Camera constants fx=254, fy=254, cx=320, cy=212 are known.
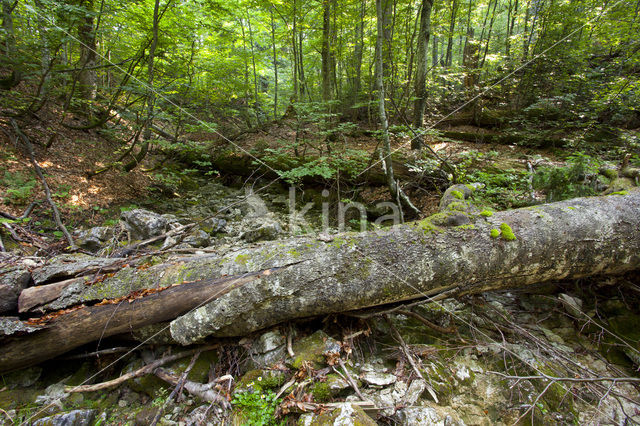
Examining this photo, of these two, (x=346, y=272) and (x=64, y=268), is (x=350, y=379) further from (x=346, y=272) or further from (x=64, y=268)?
(x=64, y=268)

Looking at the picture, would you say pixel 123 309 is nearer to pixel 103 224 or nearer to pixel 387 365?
pixel 387 365

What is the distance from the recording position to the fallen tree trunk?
7.68 feet

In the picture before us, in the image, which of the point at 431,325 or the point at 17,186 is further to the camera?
the point at 17,186

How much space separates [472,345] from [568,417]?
75cm

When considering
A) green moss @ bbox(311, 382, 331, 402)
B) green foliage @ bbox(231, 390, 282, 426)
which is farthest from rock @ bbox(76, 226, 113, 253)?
green moss @ bbox(311, 382, 331, 402)

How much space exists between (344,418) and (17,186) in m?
6.54

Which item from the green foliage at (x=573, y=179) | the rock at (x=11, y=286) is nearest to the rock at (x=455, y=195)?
the green foliage at (x=573, y=179)

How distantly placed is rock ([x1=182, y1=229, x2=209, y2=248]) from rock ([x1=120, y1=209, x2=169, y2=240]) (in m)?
0.45

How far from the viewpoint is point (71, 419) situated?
202 cm

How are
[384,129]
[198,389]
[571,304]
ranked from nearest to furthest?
[198,389], [571,304], [384,129]

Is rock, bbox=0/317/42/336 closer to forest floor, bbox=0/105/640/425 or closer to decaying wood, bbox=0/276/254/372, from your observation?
decaying wood, bbox=0/276/254/372

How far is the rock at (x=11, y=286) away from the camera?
2.28 m

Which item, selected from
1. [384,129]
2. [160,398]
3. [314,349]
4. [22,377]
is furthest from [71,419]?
[384,129]

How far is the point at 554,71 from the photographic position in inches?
305
